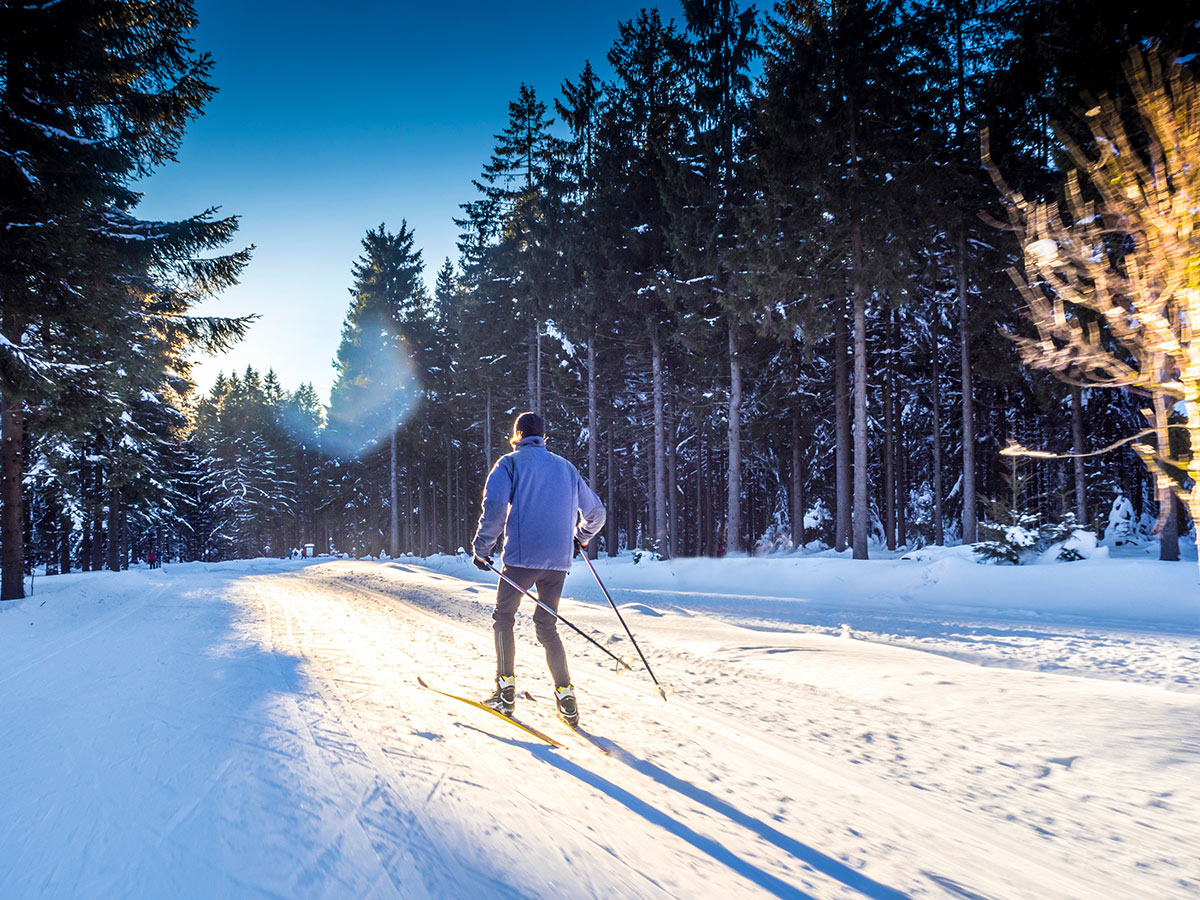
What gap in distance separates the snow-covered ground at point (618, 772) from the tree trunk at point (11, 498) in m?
6.97

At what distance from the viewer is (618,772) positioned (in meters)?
3.33

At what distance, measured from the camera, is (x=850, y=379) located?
22.8m

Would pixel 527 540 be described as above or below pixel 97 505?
below

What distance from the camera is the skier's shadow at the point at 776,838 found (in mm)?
2201

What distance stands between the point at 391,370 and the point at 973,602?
36503 mm

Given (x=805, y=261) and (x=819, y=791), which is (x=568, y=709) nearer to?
(x=819, y=791)

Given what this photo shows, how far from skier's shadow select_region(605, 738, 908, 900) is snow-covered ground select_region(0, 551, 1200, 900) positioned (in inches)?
0.6

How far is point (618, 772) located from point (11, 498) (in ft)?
50.8

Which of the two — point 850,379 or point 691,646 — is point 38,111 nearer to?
point 691,646

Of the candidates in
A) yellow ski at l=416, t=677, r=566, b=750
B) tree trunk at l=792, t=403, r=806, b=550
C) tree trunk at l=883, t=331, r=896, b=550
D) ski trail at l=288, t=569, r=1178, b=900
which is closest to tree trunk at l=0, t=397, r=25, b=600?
yellow ski at l=416, t=677, r=566, b=750

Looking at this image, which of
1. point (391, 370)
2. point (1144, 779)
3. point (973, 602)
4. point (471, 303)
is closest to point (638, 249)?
point (471, 303)

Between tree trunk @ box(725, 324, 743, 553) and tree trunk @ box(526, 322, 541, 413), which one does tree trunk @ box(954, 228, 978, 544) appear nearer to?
tree trunk @ box(725, 324, 743, 553)

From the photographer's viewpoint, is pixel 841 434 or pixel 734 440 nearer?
pixel 841 434

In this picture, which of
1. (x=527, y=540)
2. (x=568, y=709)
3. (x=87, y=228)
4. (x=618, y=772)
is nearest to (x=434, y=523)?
(x=87, y=228)
